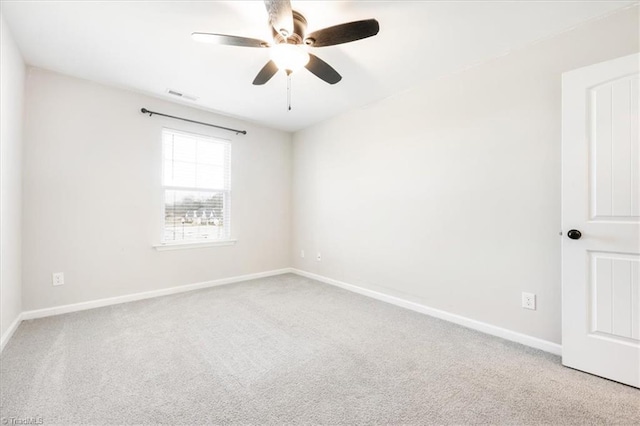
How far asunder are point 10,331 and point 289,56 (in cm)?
317

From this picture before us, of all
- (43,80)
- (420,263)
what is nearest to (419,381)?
(420,263)

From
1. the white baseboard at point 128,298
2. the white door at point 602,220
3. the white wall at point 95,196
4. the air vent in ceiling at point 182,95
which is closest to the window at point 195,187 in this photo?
the white wall at point 95,196

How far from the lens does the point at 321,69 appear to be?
2.20 m

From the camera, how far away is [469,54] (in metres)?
2.43

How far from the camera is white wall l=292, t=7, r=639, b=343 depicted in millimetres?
2143

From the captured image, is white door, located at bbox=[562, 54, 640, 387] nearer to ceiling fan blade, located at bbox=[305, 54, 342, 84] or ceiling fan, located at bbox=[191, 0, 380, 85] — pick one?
ceiling fan, located at bbox=[191, 0, 380, 85]

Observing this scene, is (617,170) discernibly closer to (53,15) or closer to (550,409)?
(550,409)

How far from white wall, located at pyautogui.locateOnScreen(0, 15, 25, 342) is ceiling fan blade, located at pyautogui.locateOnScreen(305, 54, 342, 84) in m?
2.22

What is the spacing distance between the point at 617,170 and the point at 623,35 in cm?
95

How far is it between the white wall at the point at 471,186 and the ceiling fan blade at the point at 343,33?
4.68 feet

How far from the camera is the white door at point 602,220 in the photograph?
5.68 ft

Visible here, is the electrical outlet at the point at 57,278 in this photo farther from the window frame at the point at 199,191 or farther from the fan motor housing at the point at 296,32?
the fan motor housing at the point at 296,32

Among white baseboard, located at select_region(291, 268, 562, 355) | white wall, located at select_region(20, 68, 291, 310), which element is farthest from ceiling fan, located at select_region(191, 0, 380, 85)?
white baseboard, located at select_region(291, 268, 562, 355)

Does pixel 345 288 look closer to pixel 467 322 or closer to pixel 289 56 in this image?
pixel 467 322
